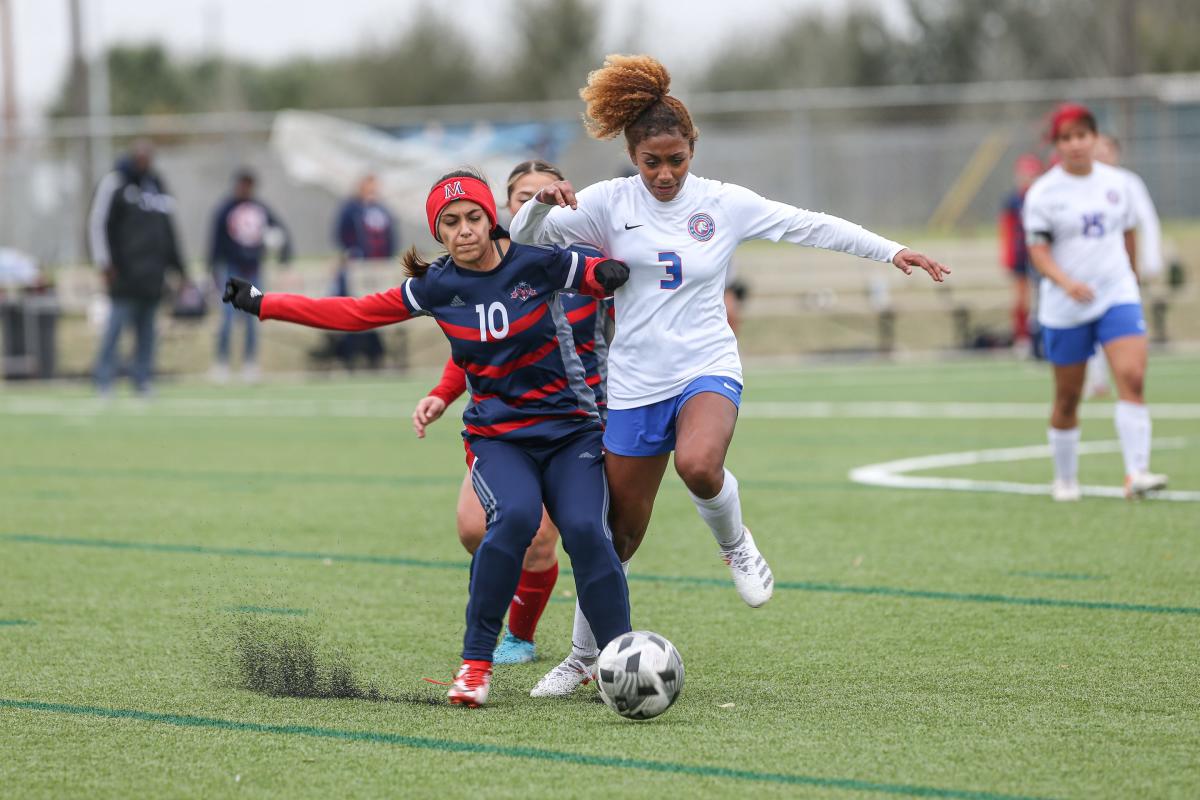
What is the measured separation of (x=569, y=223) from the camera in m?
5.66

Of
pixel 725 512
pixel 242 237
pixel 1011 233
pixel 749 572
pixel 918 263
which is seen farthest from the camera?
pixel 1011 233

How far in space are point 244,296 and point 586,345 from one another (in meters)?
1.15

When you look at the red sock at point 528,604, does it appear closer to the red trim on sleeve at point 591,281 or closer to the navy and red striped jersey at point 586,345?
the navy and red striped jersey at point 586,345

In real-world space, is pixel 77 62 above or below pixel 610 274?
above

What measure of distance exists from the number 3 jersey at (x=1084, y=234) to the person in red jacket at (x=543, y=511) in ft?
13.4

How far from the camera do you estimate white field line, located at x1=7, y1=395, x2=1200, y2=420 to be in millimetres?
14219

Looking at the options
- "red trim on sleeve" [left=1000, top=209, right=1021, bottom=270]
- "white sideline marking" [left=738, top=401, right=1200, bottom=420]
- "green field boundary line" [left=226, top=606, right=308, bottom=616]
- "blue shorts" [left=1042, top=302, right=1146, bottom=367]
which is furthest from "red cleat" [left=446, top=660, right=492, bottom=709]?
"red trim on sleeve" [left=1000, top=209, right=1021, bottom=270]

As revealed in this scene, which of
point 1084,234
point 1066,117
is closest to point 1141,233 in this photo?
point 1084,234

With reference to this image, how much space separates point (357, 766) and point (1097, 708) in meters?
2.09

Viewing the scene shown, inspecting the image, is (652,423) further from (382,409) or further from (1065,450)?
(382,409)

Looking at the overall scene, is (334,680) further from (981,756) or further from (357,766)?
(981,756)

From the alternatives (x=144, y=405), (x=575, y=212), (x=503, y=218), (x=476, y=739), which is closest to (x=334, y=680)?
(x=476, y=739)

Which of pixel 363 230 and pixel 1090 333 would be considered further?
pixel 363 230

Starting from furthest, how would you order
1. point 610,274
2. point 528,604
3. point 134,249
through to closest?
point 134,249
point 528,604
point 610,274
